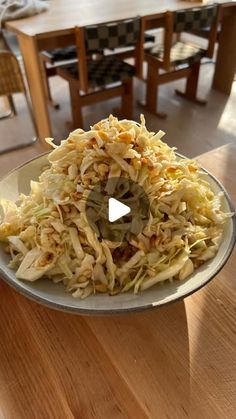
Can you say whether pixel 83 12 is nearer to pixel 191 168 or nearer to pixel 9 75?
pixel 9 75


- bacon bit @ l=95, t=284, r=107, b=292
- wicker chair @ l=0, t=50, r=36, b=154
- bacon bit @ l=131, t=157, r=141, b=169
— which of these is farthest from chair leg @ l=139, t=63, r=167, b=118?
bacon bit @ l=95, t=284, r=107, b=292

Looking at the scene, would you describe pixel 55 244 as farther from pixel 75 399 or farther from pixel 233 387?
pixel 233 387

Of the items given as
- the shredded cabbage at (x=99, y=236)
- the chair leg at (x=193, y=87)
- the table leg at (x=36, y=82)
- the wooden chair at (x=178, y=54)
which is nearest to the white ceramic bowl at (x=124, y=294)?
the shredded cabbage at (x=99, y=236)

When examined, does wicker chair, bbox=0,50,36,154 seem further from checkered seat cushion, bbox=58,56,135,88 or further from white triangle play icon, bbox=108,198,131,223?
white triangle play icon, bbox=108,198,131,223

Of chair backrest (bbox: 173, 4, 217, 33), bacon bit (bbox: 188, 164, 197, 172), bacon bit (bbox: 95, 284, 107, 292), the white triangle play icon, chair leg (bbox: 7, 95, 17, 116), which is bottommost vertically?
chair leg (bbox: 7, 95, 17, 116)

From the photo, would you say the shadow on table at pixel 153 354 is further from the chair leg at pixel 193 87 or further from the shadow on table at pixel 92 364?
the chair leg at pixel 193 87
